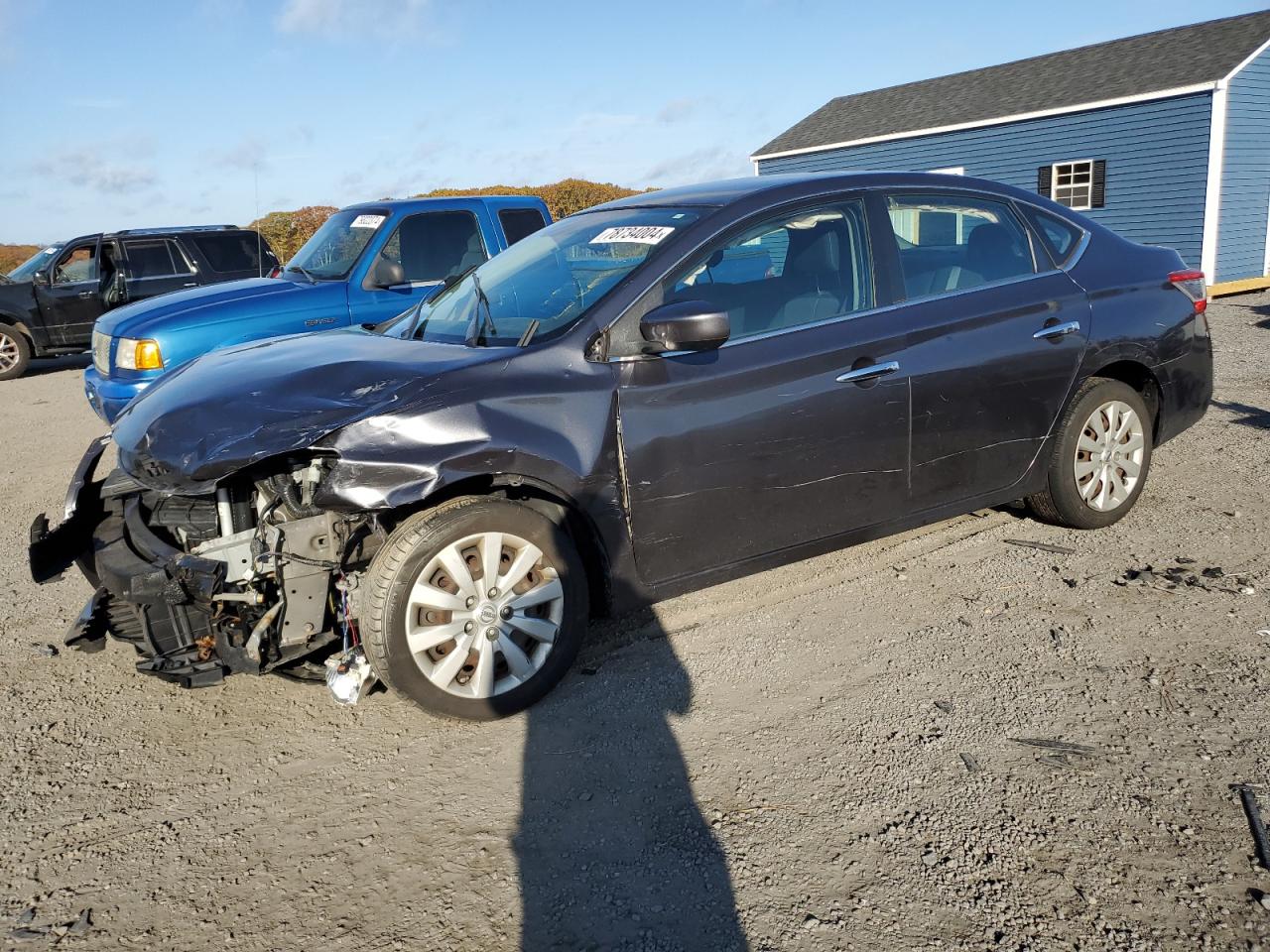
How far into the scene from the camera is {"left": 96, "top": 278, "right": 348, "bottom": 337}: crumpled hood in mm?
6891

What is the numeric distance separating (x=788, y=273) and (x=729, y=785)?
7.18 ft

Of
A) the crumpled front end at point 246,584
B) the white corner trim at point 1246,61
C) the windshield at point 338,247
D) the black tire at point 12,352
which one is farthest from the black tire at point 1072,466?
the white corner trim at point 1246,61

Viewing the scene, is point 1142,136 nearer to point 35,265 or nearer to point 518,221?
point 518,221

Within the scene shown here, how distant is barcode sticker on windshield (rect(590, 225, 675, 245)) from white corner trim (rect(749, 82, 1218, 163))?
54.6 ft

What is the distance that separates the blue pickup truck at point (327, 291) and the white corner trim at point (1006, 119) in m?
13.8

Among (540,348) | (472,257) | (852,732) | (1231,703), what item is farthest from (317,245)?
(1231,703)

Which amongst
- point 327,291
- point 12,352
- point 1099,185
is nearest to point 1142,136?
point 1099,185

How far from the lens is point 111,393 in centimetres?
697

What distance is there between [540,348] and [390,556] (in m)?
0.94

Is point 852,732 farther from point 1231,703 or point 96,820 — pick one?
point 96,820

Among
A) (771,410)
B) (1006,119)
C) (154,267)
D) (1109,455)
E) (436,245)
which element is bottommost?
(1109,455)

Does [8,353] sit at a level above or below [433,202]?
below

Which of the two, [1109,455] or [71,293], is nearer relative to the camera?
[1109,455]

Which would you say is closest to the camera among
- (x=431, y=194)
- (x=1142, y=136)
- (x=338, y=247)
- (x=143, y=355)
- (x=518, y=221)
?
(x=143, y=355)
